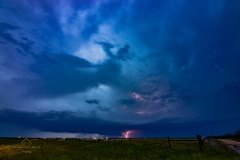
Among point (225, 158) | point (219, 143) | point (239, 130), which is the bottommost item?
point (225, 158)

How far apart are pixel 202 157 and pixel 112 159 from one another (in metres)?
9.52

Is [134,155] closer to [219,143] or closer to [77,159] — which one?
[77,159]

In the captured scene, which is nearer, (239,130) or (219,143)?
(219,143)

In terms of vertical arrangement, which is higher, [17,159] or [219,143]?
[219,143]

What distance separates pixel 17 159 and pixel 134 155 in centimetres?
1279

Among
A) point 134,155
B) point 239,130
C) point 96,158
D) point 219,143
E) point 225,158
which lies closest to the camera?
point 225,158

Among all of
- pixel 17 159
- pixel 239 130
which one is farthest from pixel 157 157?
pixel 239 130

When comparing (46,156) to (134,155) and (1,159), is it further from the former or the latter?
(134,155)

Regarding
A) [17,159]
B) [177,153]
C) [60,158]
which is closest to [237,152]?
[177,153]

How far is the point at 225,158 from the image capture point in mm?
29625

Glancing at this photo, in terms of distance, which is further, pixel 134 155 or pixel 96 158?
pixel 134 155

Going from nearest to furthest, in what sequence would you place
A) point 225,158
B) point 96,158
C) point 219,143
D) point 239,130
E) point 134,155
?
point 225,158 < point 96,158 < point 134,155 < point 219,143 < point 239,130

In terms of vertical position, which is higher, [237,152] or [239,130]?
[239,130]

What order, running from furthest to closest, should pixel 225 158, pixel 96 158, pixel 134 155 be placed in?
pixel 134 155 → pixel 96 158 → pixel 225 158
